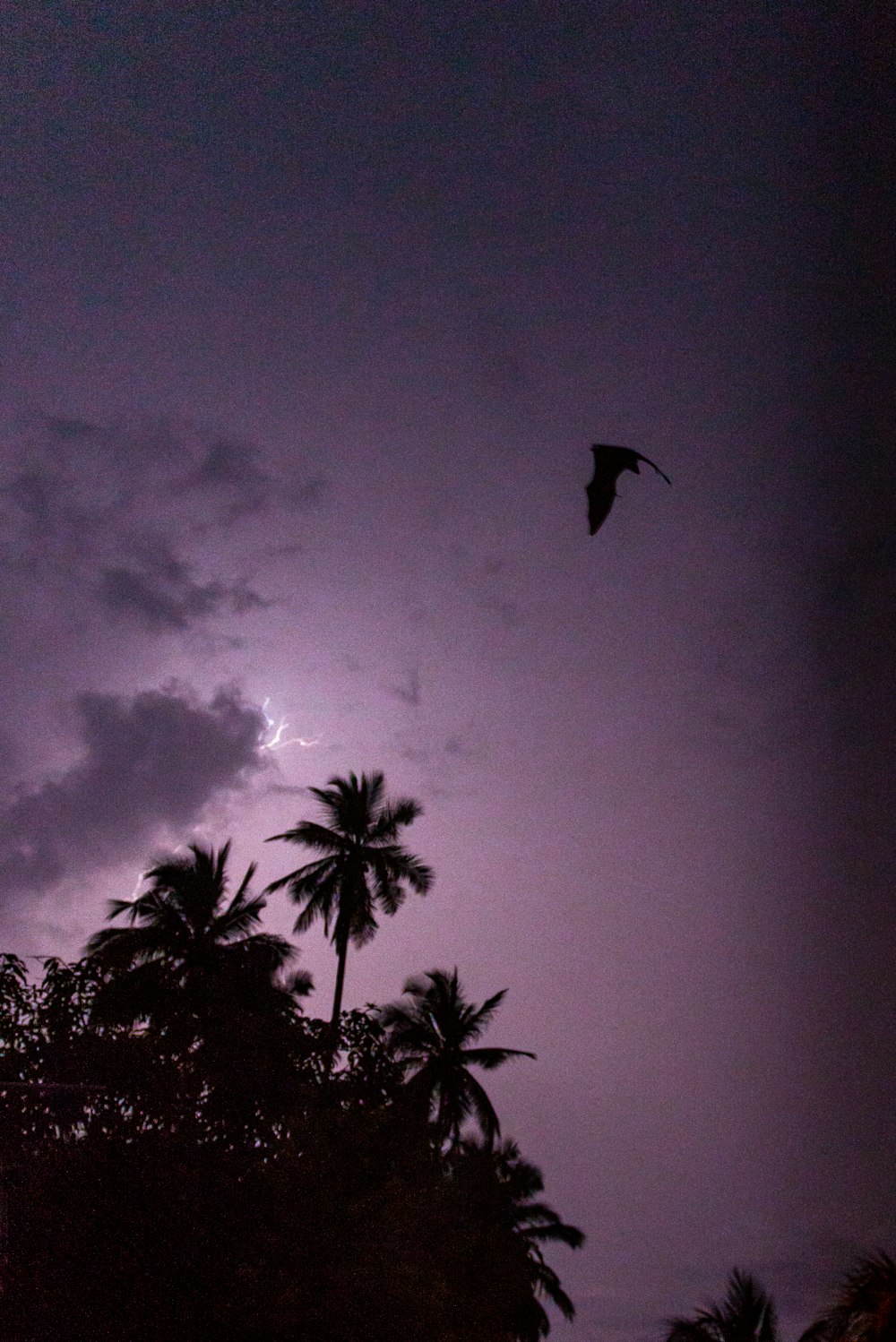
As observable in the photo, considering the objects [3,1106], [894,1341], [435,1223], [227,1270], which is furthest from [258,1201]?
[894,1341]

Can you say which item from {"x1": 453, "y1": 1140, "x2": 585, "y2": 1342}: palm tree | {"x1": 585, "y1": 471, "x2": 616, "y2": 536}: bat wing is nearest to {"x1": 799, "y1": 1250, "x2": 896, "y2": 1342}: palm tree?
{"x1": 453, "y1": 1140, "x2": 585, "y2": 1342}: palm tree

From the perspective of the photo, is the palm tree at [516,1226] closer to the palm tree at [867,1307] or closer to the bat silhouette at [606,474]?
the palm tree at [867,1307]

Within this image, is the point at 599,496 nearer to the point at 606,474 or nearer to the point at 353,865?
the point at 606,474

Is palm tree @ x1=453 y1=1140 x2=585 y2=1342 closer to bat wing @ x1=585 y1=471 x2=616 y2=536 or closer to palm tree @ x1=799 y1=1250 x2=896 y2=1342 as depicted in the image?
palm tree @ x1=799 y1=1250 x2=896 y2=1342

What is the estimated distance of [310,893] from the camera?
114 feet

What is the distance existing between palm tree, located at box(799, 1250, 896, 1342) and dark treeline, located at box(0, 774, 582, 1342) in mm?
5485

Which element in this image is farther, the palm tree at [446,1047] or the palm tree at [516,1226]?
the palm tree at [446,1047]

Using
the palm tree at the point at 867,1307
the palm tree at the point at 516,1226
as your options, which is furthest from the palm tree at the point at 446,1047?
the palm tree at the point at 867,1307

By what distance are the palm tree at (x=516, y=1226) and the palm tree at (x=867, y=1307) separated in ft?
17.9

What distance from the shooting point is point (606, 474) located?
551 inches

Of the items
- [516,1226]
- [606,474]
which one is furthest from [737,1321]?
[606,474]

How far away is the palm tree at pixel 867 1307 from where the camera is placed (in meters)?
19.1

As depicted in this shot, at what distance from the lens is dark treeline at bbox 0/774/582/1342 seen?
16812 mm

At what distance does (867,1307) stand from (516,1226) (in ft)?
76.9
